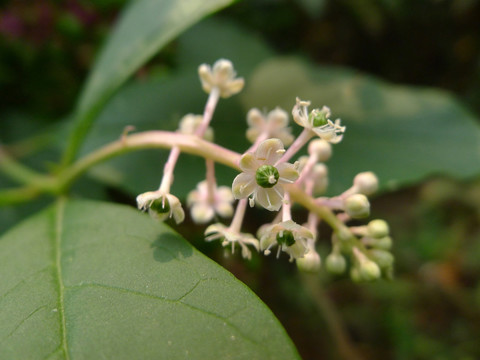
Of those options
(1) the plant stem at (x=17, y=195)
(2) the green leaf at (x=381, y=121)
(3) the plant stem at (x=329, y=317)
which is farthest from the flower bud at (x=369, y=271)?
(3) the plant stem at (x=329, y=317)

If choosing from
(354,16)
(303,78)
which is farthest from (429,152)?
(354,16)

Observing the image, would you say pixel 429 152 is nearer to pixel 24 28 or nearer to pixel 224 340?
pixel 224 340

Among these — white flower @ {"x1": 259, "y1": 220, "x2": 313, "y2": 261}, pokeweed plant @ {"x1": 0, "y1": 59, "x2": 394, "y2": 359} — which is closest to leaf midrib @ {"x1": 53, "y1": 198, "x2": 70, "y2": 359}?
pokeweed plant @ {"x1": 0, "y1": 59, "x2": 394, "y2": 359}

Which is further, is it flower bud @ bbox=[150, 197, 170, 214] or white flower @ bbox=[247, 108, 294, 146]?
white flower @ bbox=[247, 108, 294, 146]

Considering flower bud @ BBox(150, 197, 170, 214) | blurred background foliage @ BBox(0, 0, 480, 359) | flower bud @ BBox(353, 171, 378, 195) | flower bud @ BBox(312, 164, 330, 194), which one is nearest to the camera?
flower bud @ BBox(150, 197, 170, 214)

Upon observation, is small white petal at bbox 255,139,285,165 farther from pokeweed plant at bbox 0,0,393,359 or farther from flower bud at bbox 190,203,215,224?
flower bud at bbox 190,203,215,224

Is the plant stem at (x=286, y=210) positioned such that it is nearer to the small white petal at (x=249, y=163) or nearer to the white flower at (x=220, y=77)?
the small white petal at (x=249, y=163)

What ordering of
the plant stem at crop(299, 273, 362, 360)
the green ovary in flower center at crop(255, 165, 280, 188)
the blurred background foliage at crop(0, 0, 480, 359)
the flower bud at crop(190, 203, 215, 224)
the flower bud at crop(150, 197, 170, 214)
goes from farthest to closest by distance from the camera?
the plant stem at crop(299, 273, 362, 360) < the blurred background foliage at crop(0, 0, 480, 359) < the flower bud at crop(190, 203, 215, 224) < the flower bud at crop(150, 197, 170, 214) < the green ovary in flower center at crop(255, 165, 280, 188)
